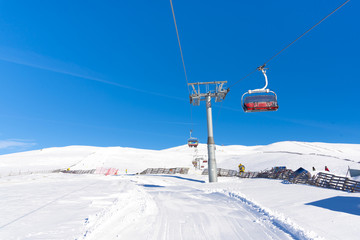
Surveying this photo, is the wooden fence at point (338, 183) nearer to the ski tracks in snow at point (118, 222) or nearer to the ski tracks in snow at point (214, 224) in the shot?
the ski tracks in snow at point (214, 224)

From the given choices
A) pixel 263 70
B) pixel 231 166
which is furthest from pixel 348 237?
pixel 231 166

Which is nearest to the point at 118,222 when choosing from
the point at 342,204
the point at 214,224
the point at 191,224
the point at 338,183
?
the point at 191,224

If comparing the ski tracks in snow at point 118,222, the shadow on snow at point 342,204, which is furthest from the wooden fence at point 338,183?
the ski tracks in snow at point 118,222

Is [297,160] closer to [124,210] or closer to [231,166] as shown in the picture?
[231,166]

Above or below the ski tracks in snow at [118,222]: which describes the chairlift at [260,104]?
above

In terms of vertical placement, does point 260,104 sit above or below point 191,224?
above

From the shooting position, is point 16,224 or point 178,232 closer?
point 178,232

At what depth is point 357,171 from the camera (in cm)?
2591

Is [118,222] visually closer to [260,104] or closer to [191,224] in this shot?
[191,224]

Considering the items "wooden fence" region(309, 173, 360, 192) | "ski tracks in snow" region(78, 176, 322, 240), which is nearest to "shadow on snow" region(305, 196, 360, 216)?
"ski tracks in snow" region(78, 176, 322, 240)

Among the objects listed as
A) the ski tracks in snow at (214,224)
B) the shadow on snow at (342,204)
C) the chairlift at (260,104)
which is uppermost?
the chairlift at (260,104)

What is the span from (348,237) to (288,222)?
1.56 meters

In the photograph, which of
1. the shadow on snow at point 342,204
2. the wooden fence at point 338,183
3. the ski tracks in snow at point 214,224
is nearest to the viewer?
the ski tracks in snow at point 214,224

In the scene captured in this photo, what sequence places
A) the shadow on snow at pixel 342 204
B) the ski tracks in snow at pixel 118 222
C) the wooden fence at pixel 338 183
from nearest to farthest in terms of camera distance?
1. the ski tracks in snow at pixel 118 222
2. the shadow on snow at pixel 342 204
3. the wooden fence at pixel 338 183
